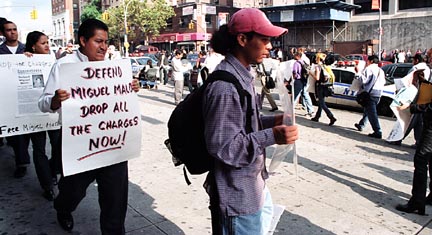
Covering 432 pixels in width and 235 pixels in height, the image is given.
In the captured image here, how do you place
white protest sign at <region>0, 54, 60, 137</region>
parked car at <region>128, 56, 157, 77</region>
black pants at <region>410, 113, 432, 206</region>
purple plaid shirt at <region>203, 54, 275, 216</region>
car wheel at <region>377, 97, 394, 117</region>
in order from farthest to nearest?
parked car at <region>128, 56, 157, 77</region>
car wheel at <region>377, 97, 394, 117</region>
white protest sign at <region>0, 54, 60, 137</region>
black pants at <region>410, 113, 432, 206</region>
purple plaid shirt at <region>203, 54, 275, 216</region>

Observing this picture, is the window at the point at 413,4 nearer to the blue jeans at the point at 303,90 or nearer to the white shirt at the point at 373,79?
the blue jeans at the point at 303,90

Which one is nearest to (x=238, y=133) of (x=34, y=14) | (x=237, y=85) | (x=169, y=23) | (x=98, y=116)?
(x=237, y=85)

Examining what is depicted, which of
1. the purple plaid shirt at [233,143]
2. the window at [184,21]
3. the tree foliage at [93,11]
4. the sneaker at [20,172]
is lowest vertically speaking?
Result: the sneaker at [20,172]

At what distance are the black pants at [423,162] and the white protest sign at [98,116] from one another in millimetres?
2905

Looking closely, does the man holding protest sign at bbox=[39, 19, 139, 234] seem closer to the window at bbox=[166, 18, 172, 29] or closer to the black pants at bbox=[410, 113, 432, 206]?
the black pants at bbox=[410, 113, 432, 206]

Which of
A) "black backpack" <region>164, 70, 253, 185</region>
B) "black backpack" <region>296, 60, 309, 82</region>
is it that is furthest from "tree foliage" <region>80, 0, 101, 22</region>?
"black backpack" <region>164, 70, 253, 185</region>

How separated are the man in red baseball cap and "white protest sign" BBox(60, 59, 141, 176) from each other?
1306 mm

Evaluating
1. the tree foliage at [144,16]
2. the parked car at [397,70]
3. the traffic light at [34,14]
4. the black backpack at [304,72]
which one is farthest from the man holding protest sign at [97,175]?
the tree foliage at [144,16]

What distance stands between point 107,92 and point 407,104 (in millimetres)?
3835

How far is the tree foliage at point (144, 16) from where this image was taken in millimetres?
54050

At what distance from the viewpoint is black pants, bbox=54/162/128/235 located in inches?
127

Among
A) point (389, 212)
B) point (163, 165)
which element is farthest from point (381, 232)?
point (163, 165)

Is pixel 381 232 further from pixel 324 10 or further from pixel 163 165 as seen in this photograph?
pixel 324 10

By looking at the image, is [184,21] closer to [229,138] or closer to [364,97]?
[364,97]
